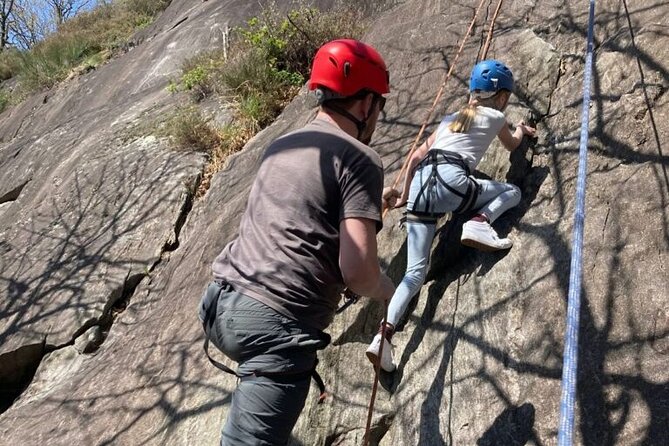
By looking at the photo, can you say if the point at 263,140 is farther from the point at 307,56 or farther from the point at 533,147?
the point at 533,147

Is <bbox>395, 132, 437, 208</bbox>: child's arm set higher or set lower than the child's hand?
higher

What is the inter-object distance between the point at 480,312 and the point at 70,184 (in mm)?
5537

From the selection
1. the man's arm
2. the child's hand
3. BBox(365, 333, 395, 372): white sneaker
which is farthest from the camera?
the child's hand

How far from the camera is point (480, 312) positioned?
3174 mm

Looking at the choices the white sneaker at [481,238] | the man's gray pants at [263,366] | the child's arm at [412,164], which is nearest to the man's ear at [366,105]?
the man's gray pants at [263,366]

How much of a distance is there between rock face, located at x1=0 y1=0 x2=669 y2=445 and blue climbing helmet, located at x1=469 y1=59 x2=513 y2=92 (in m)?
0.49

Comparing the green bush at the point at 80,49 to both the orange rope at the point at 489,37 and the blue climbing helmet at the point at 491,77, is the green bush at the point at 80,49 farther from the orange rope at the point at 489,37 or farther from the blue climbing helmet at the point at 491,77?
the blue climbing helmet at the point at 491,77

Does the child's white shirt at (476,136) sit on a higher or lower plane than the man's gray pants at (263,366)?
lower

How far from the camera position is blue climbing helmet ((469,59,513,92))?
363 centimetres

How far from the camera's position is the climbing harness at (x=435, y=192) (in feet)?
11.2

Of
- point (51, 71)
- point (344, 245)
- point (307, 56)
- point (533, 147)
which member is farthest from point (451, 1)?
point (51, 71)

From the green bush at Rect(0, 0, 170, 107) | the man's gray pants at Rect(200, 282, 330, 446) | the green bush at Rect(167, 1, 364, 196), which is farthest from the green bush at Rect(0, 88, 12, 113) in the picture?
the man's gray pants at Rect(200, 282, 330, 446)

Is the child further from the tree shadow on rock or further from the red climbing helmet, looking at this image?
the red climbing helmet

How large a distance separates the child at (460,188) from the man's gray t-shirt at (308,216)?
1.10 m
